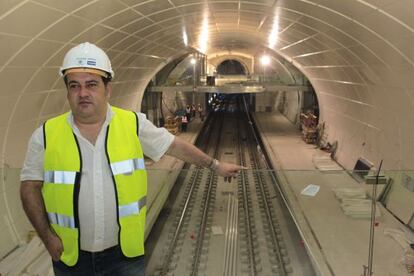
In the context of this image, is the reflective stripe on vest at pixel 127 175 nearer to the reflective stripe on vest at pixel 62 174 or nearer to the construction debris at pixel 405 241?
the reflective stripe on vest at pixel 62 174

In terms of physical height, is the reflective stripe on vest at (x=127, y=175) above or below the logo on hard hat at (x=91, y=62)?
below

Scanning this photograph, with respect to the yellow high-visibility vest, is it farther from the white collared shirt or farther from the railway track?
the railway track

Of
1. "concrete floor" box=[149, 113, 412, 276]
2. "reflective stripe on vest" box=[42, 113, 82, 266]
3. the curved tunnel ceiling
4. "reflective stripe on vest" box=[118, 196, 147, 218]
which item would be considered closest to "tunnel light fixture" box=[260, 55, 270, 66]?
the curved tunnel ceiling

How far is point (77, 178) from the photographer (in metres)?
2.25

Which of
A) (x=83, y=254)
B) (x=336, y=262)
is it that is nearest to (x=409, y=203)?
(x=336, y=262)

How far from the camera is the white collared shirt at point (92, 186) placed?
2.28 m

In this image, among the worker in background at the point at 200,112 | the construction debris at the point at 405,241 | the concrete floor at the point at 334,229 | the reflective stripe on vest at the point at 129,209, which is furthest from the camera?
the worker in background at the point at 200,112

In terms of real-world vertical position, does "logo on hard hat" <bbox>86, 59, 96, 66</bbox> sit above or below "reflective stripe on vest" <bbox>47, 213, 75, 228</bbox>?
above

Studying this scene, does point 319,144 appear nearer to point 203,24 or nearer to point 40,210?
point 203,24

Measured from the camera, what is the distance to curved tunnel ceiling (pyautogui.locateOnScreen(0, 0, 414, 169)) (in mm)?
5027

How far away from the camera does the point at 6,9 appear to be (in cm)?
408

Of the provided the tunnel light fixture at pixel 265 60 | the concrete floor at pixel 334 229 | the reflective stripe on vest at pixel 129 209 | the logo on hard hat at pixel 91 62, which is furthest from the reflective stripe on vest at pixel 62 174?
the tunnel light fixture at pixel 265 60

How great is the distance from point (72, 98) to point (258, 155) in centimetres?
1266

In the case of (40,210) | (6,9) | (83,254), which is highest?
(6,9)
